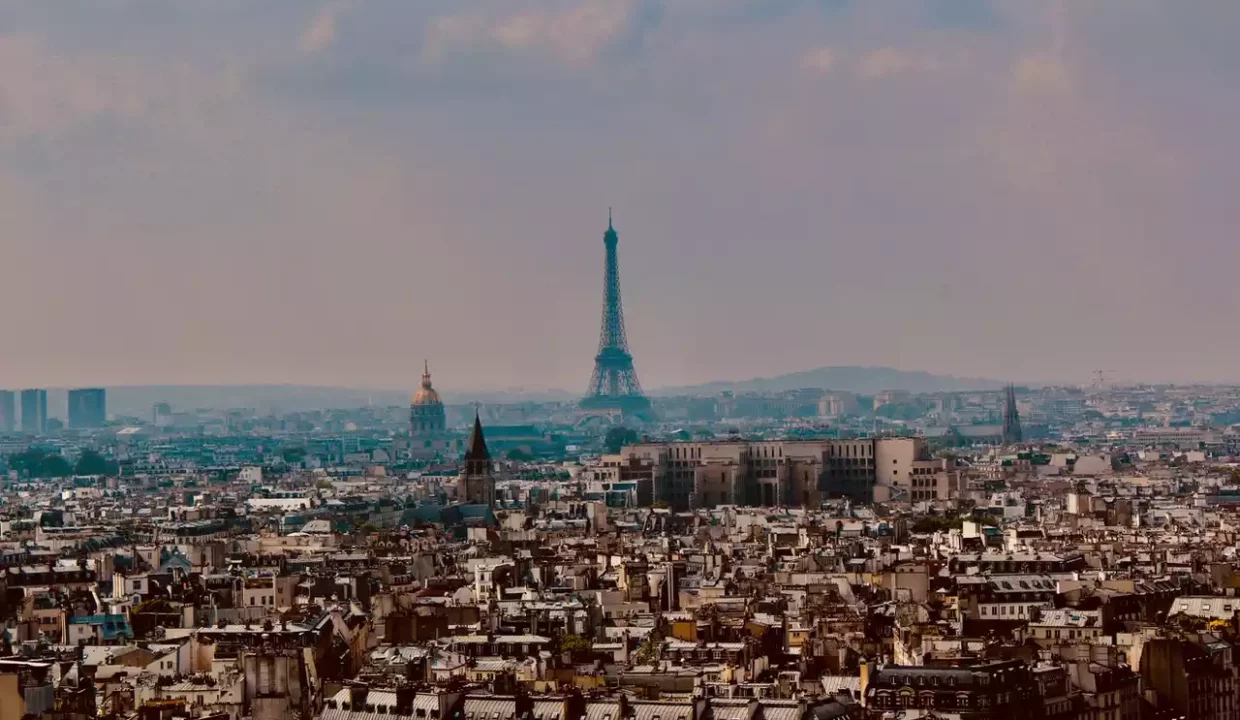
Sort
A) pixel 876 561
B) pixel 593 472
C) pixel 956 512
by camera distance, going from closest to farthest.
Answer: pixel 876 561
pixel 956 512
pixel 593 472

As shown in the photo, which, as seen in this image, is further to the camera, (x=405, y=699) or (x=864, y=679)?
(x=864, y=679)

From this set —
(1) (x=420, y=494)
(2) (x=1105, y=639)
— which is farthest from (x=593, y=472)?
(2) (x=1105, y=639)

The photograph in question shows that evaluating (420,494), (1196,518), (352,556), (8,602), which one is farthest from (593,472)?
(8,602)

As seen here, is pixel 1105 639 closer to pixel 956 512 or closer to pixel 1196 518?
pixel 1196 518

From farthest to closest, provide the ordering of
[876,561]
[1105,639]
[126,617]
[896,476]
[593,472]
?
[593,472]
[896,476]
[876,561]
[126,617]
[1105,639]

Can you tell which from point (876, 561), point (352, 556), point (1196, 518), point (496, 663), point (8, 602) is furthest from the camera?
point (1196, 518)

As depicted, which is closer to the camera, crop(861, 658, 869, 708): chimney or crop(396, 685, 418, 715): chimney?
crop(396, 685, 418, 715): chimney

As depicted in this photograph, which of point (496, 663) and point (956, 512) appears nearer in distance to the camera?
point (496, 663)

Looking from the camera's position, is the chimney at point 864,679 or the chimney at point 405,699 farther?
the chimney at point 864,679

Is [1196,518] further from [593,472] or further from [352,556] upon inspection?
[593,472]
